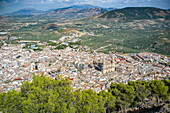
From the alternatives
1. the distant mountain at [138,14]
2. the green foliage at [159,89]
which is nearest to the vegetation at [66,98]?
the green foliage at [159,89]

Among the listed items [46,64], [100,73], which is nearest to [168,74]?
[100,73]

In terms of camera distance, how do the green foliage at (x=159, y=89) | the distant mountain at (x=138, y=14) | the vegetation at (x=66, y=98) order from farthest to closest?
the distant mountain at (x=138, y=14)
the green foliage at (x=159, y=89)
the vegetation at (x=66, y=98)

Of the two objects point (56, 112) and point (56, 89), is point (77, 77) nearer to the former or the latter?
point (56, 89)

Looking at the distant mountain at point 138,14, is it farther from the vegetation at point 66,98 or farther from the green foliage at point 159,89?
the vegetation at point 66,98

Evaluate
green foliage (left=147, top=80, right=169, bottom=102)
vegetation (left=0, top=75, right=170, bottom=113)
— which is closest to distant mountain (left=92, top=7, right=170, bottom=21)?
Answer: green foliage (left=147, top=80, right=169, bottom=102)

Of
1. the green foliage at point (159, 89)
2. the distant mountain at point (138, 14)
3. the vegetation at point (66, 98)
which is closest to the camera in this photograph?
the vegetation at point (66, 98)

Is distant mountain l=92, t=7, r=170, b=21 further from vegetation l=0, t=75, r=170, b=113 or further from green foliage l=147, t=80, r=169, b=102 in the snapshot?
vegetation l=0, t=75, r=170, b=113

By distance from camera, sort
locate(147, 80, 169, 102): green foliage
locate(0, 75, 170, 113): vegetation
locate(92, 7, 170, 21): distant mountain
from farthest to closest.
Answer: locate(92, 7, 170, 21): distant mountain → locate(147, 80, 169, 102): green foliage → locate(0, 75, 170, 113): vegetation

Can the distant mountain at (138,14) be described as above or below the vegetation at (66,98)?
above
